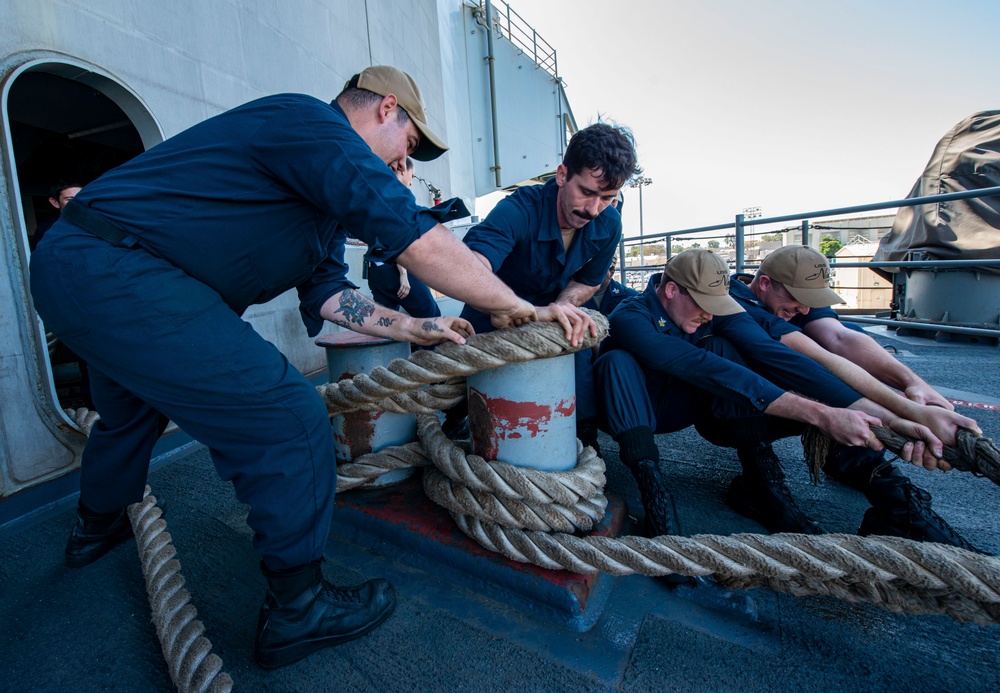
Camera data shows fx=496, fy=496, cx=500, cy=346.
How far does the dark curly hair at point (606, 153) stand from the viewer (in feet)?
6.21

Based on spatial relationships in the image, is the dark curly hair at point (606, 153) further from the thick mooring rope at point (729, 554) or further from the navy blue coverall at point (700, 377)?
the thick mooring rope at point (729, 554)

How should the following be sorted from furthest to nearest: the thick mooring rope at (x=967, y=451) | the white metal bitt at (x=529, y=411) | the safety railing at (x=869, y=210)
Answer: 1. the safety railing at (x=869, y=210)
2. the white metal bitt at (x=529, y=411)
3. the thick mooring rope at (x=967, y=451)

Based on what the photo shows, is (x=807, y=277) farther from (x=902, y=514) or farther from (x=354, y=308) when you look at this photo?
(x=354, y=308)

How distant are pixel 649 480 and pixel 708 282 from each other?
79cm

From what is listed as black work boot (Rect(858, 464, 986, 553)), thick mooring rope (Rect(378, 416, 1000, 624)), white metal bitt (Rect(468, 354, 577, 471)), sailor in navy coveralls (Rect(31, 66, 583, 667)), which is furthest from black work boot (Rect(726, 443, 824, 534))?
sailor in navy coveralls (Rect(31, 66, 583, 667))

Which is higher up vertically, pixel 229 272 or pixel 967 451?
pixel 229 272

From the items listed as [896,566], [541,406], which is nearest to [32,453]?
[541,406]

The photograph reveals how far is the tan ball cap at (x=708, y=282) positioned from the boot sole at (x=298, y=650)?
1.53 meters

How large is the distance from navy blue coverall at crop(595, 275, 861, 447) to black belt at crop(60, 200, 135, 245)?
1442 mm

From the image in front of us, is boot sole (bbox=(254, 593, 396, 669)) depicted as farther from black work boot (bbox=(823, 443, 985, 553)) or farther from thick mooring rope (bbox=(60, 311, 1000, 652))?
black work boot (bbox=(823, 443, 985, 553))

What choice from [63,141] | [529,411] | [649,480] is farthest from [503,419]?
[63,141]

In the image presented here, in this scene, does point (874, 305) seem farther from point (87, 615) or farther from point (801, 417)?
point (87, 615)

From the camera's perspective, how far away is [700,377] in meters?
1.71

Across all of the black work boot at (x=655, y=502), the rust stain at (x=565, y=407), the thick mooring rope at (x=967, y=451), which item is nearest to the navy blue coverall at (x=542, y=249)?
the black work boot at (x=655, y=502)
